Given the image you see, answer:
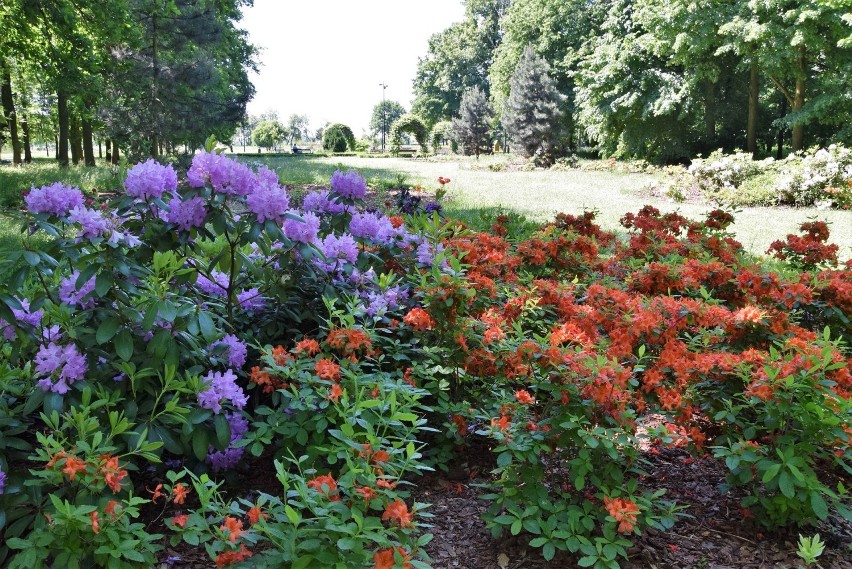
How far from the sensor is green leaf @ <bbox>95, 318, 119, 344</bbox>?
1.78m

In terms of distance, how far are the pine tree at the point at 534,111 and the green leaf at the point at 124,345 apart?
27498mm

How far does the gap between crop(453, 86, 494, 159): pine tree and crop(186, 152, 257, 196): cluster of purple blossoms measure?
38.1m

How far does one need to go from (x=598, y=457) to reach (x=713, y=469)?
94 cm

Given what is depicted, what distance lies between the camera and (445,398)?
2387 millimetres

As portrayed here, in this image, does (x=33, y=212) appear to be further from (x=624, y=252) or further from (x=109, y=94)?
(x=109, y=94)

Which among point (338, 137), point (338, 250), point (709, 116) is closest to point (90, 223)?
point (338, 250)

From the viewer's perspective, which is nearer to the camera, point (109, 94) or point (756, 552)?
point (756, 552)

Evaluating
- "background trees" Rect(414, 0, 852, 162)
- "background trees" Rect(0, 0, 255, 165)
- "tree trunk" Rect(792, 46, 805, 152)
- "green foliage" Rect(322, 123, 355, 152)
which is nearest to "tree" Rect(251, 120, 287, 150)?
"green foliage" Rect(322, 123, 355, 152)

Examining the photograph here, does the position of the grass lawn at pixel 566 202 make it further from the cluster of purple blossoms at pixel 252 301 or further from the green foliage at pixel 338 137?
the green foliage at pixel 338 137

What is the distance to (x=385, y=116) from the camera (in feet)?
286

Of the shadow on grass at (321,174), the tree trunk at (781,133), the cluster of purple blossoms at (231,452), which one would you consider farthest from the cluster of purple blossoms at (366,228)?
the tree trunk at (781,133)

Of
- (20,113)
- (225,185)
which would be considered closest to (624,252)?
(225,185)

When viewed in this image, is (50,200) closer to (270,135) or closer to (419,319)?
(419,319)

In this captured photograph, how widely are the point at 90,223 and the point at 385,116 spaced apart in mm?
88989
